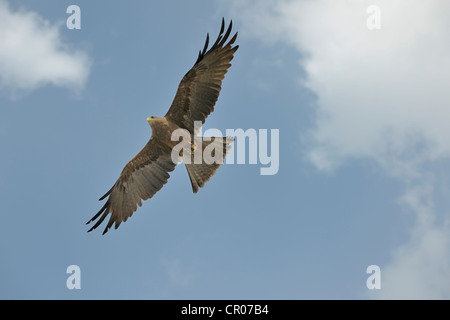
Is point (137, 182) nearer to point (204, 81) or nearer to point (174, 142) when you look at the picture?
point (174, 142)

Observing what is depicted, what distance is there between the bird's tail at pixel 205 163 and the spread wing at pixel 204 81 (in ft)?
2.52

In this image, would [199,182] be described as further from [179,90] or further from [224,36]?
[224,36]

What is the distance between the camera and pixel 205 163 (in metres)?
12.5

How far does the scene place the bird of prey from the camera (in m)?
11.8

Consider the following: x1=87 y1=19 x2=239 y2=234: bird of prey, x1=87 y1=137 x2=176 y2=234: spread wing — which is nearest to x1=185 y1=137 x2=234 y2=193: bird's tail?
x1=87 y1=19 x2=239 y2=234: bird of prey

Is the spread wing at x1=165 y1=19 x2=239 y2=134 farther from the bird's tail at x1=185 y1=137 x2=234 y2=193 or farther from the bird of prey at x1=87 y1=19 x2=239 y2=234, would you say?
the bird's tail at x1=185 y1=137 x2=234 y2=193

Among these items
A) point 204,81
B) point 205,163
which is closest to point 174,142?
point 205,163

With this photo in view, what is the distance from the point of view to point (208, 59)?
11758 mm

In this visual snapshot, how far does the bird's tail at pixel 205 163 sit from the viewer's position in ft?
40.6

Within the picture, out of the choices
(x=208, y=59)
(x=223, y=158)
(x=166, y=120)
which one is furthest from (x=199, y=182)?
(x=208, y=59)

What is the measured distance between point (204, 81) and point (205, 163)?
1.93m

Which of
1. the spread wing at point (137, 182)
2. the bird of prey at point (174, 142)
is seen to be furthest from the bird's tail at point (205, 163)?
the spread wing at point (137, 182)

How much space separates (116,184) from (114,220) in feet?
3.05

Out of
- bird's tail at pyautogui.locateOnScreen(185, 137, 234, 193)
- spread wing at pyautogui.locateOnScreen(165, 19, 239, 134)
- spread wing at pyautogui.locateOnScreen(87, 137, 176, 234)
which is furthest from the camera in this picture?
spread wing at pyautogui.locateOnScreen(87, 137, 176, 234)
